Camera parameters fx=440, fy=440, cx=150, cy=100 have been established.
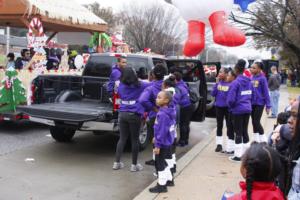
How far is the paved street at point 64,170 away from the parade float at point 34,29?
831mm

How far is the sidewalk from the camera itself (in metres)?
5.56

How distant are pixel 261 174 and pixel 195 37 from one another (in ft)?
8.67

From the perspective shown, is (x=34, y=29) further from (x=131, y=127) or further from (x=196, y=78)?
(x=131, y=127)

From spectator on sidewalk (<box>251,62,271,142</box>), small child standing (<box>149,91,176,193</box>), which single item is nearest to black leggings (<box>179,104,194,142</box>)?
spectator on sidewalk (<box>251,62,271,142</box>)

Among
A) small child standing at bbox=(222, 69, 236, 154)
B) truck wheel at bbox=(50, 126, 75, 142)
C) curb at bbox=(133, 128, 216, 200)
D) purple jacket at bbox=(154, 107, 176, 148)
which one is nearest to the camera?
curb at bbox=(133, 128, 216, 200)

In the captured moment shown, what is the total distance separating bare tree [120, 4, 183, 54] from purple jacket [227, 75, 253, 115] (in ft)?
98.8

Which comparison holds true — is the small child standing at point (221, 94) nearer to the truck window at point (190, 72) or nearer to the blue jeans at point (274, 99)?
the truck window at point (190, 72)

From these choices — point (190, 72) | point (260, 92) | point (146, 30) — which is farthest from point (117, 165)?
point (146, 30)

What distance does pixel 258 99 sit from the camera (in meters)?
8.34

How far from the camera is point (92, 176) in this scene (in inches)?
264

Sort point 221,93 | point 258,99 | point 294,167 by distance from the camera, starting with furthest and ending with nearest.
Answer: point 258,99 < point 221,93 < point 294,167

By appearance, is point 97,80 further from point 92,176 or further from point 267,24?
point 267,24

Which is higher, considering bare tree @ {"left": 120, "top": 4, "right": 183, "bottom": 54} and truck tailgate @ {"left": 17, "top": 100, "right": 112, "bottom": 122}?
bare tree @ {"left": 120, "top": 4, "right": 183, "bottom": 54}

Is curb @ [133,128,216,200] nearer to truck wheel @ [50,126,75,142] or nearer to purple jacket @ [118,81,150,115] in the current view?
purple jacket @ [118,81,150,115]
